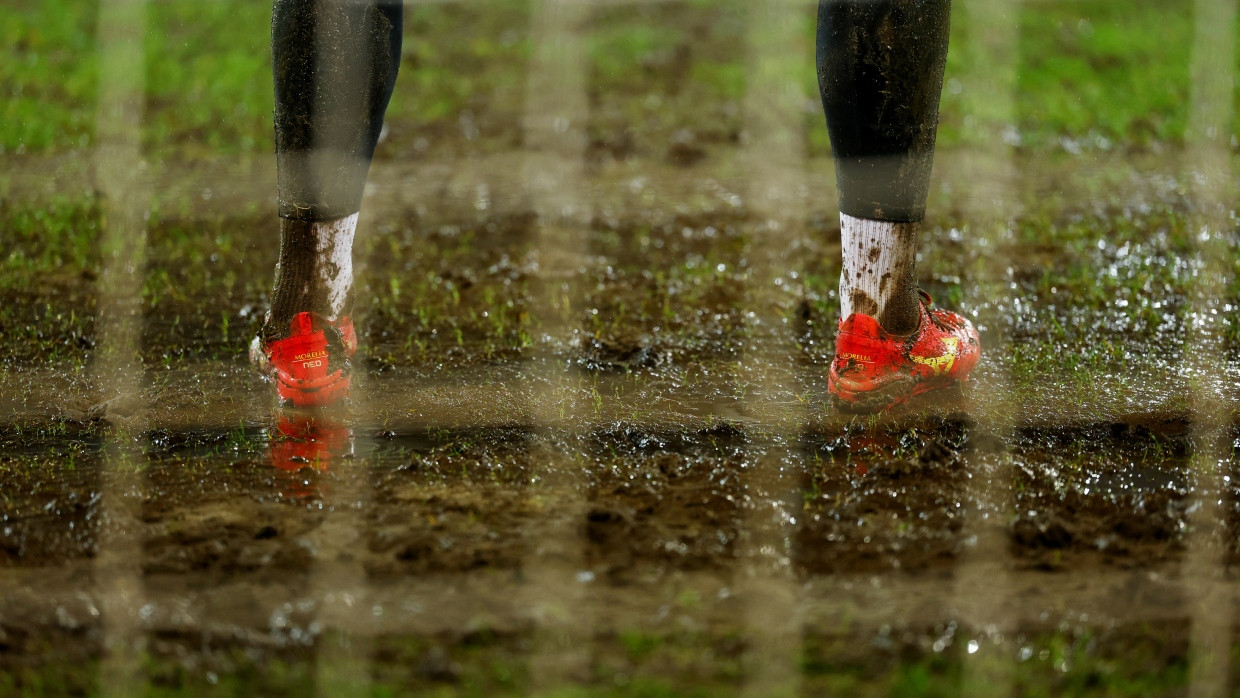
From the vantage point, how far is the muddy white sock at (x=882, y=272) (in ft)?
6.30

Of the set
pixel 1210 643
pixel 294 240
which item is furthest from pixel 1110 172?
pixel 294 240

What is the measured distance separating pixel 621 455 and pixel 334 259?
0.63 meters

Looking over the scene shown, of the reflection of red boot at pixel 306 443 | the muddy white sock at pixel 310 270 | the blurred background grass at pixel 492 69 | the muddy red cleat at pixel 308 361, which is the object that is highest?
the blurred background grass at pixel 492 69

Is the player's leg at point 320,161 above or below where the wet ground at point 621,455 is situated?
above

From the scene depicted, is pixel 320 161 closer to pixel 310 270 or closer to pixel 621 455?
pixel 310 270

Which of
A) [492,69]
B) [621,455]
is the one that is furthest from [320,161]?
[492,69]

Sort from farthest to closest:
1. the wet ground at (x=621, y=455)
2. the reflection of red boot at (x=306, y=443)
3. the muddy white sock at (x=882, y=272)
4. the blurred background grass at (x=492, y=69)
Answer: the blurred background grass at (x=492, y=69) → the muddy white sock at (x=882, y=272) → the reflection of red boot at (x=306, y=443) → the wet ground at (x=621, y=455)

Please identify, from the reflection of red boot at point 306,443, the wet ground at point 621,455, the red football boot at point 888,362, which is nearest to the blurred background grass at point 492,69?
the wet ground at point 621,455

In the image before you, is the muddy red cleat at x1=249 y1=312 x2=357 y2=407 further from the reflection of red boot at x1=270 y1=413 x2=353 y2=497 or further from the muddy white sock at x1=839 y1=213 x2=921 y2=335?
the muddy white sock at x1=839 y1=213 x2=921 y2=335

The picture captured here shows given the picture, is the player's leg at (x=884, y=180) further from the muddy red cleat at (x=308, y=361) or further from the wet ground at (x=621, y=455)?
the muddy red cleat at (x=308, y=361)

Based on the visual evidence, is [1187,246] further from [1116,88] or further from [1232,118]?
[1116,88]

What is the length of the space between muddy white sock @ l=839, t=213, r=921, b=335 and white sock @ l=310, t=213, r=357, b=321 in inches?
35.3

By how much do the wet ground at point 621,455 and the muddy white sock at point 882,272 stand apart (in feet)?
0.61

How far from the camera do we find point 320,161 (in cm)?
190
